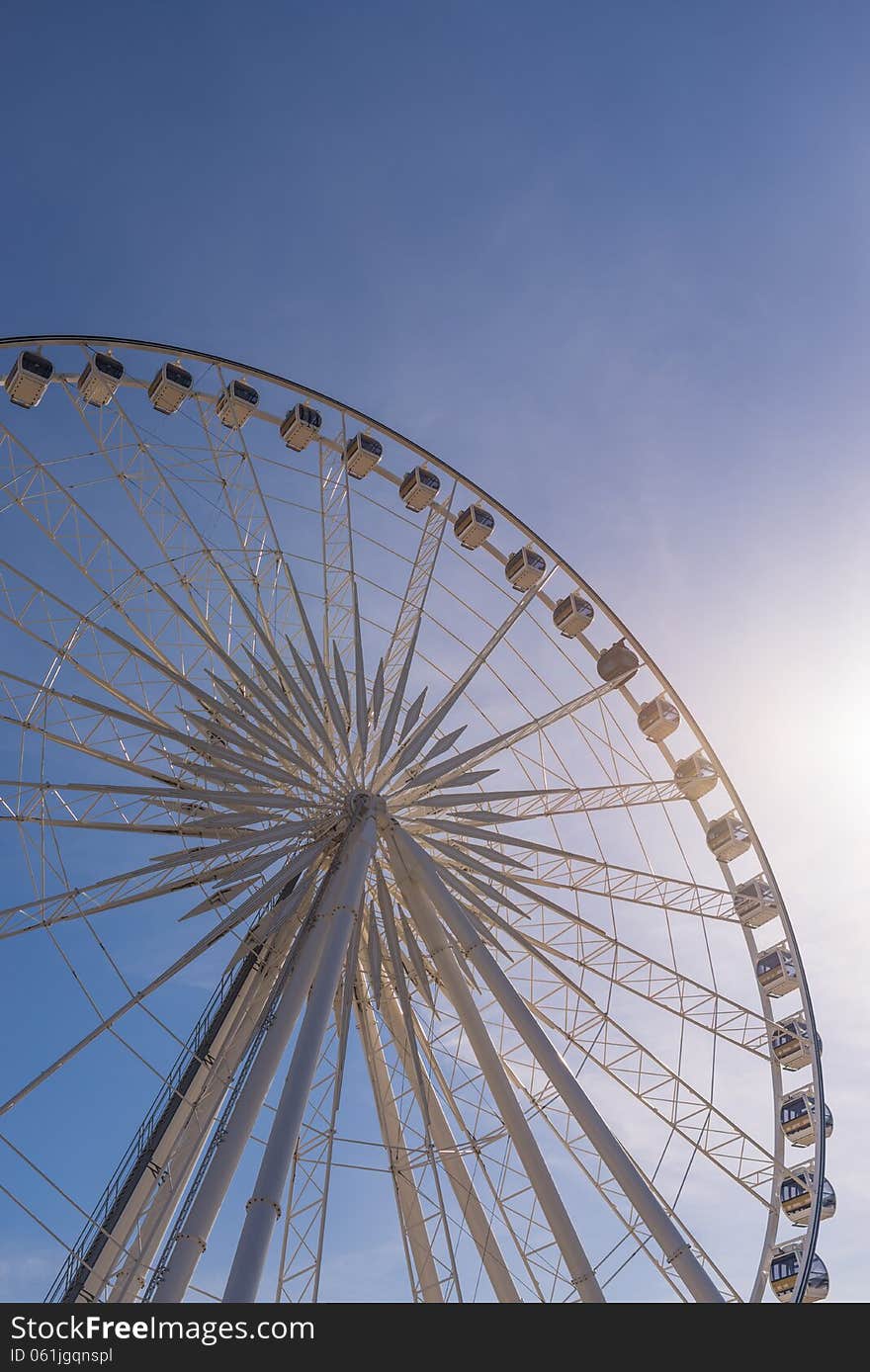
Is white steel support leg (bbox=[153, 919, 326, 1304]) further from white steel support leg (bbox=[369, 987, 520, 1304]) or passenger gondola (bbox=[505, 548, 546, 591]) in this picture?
passenger gondola (bbox=[505, 548, 546, 591])

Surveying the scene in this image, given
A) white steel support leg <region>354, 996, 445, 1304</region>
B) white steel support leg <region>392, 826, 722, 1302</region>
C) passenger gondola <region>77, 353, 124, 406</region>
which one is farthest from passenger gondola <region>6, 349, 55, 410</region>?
white steel support leg <region>354, 996, 445, 1304</region>

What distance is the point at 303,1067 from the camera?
1365 centimetres

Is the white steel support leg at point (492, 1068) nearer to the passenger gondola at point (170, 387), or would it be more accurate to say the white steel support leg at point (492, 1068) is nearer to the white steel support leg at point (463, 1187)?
the white steel support leg at point (463, 1187)

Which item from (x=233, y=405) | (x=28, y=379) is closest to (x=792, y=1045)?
(x=233, y=405)

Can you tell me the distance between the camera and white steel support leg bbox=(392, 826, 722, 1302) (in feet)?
46.6

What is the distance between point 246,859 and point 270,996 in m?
2.35

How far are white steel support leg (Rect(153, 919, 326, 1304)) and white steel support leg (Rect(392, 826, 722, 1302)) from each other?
1878 mm

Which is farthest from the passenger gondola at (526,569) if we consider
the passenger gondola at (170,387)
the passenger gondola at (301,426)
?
the passenger gondola at (170,387)

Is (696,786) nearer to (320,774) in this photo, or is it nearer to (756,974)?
(756,974)

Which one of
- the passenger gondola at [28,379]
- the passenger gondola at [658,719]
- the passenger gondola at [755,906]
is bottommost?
the passenger gondola at [755,906]

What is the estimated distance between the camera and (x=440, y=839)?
1991cm

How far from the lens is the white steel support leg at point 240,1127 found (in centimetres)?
1288

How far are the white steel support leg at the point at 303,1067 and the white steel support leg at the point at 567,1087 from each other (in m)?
1.17
